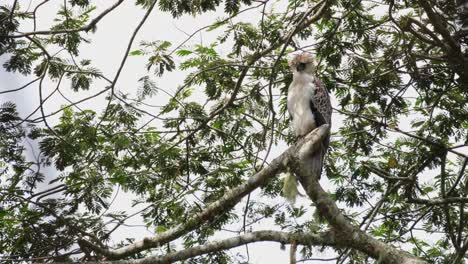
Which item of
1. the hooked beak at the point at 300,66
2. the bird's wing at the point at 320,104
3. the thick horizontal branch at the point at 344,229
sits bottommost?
the thick horizontal branch at the point at 344,229

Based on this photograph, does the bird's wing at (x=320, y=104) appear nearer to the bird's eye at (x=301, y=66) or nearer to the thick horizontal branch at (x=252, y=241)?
the bird's eye at (x=301, y=66)

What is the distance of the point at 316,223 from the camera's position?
4.58 meters

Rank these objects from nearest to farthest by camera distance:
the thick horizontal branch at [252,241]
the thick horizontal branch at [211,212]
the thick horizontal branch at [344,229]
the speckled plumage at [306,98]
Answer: the thick horizontal branch at [344,229] → the thick horizontal branch at [252,241] → the thick horizontal branch at [211,212] → the speckled plumage at [306,98]

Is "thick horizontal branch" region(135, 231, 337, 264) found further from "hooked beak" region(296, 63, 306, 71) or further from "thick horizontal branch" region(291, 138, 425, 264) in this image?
"hooked beak" region(296, 63, 306, 71)

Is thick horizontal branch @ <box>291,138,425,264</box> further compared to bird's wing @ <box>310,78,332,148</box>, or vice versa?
bird's wing @ <box>310,78,332,148</box>

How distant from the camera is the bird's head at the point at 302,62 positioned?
5.58 metres

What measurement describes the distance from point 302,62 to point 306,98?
0.37 m

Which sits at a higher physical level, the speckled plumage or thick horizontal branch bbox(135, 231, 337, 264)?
the speckled plumage

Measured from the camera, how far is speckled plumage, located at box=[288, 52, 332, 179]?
18.0 ft

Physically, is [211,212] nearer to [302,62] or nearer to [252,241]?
[252,241]

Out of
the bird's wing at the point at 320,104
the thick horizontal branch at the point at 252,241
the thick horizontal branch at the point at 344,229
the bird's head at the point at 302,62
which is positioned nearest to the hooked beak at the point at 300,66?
the bird's head at the point at 302,62

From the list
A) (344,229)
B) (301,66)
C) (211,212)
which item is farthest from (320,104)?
(344,229)

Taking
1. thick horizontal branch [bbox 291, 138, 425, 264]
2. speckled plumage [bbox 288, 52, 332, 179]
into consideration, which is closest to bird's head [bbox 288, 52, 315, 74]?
speckled plumage [bbox 288, 52, 332, 179]

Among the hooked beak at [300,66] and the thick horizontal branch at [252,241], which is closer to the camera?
the thick horizontal branch at [252,241]
